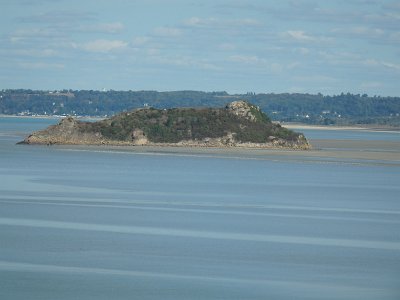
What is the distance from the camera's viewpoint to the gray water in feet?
84.1

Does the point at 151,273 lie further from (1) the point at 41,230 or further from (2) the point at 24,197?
(2) the point at 24,197

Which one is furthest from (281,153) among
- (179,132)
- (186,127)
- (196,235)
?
(196,235)

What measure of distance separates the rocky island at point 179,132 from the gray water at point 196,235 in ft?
119

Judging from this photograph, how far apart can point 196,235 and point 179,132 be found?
64.8 m

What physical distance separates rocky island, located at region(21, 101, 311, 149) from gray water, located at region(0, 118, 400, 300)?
119ft

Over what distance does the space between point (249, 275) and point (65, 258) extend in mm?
4649

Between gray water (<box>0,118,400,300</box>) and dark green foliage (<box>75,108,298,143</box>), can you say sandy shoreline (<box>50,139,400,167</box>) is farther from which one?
gray water (<box>0,118,400,300</box>)

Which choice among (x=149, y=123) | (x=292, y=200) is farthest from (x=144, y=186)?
(x=149, y=123)

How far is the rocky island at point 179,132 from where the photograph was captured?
323ft

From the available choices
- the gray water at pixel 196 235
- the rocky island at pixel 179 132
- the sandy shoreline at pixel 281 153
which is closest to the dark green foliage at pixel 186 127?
the rocky island at pixel 179 132

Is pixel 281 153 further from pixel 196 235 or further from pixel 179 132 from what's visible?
pixel 196 235

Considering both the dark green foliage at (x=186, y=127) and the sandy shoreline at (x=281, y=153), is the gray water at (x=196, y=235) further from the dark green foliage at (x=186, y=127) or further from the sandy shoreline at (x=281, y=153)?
the dark green foliage at (x=186, y=127)

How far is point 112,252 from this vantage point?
98.5 feet

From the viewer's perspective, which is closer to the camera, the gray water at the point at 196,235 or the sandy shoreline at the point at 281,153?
the gray water at the point at 196,235
